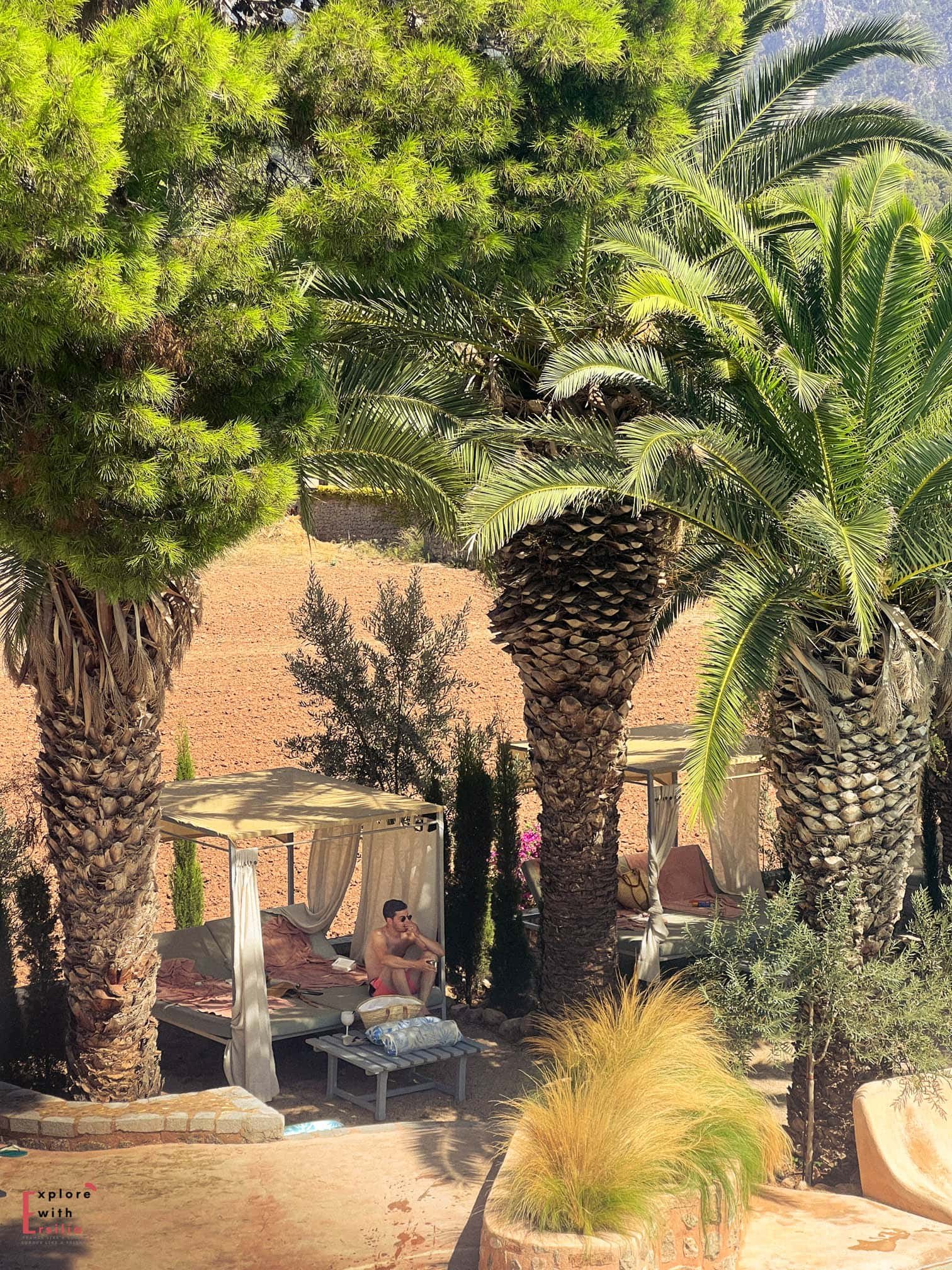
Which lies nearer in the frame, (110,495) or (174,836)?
(110,495)

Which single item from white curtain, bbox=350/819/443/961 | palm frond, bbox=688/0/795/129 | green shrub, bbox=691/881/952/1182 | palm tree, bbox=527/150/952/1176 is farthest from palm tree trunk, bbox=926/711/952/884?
palm frond, bbox=688/0/795/129

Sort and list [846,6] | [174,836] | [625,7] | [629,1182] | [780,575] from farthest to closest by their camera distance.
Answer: [846,6] → [174,836] → [625,7] → [780,575] → [629,1182]

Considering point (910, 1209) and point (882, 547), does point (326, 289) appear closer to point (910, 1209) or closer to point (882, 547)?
point (882, 547)

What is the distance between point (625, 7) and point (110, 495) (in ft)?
16.4

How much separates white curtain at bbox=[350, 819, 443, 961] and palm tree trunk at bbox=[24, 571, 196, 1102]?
8.72 feet

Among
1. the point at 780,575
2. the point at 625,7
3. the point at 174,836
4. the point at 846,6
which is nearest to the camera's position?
the point at 780,575

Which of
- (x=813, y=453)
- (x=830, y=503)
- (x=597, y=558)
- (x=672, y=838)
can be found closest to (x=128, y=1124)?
(x=597, y=558)

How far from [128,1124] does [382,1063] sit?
1.74 m

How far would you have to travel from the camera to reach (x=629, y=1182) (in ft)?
19.6

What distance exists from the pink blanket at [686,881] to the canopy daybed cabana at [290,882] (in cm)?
280

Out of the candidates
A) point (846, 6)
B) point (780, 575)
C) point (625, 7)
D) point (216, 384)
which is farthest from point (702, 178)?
point (846, 6)

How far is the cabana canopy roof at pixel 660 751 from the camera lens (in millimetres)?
11664

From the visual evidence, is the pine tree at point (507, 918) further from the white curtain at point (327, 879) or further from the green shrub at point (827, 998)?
the green shrub at point (827, 998)

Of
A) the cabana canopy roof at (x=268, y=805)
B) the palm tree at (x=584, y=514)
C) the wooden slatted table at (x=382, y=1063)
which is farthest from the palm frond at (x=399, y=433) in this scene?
the wooden slatted table at (x=382, y=1063)
